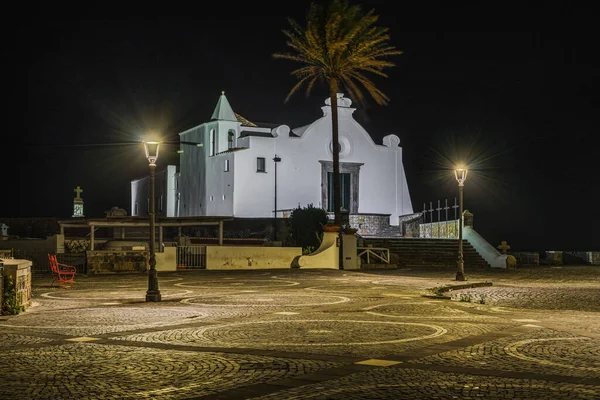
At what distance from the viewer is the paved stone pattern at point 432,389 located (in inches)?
281

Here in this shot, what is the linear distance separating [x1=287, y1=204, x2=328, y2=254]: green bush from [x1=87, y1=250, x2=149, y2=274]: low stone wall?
1351 centimetres

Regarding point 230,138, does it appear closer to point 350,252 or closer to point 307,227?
point 307,227

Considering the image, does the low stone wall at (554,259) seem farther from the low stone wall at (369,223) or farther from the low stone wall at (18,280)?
the low stone wall at (18,280)

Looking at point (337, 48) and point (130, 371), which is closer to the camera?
point (130, 371)

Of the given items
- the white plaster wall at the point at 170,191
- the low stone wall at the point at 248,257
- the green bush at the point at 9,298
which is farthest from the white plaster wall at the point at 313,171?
the green bush at the point at 9,298

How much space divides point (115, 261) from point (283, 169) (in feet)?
73.4

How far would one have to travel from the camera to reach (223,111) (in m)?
56.5

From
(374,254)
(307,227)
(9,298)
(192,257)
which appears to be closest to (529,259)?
(374,254)

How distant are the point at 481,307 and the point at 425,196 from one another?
148 ft

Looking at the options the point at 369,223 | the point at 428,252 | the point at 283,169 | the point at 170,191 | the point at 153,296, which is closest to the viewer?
the point at 153,296

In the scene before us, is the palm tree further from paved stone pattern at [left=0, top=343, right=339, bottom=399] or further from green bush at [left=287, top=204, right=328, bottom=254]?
paved stone pattern at [left=0, top=343, right=339, bottom=399]

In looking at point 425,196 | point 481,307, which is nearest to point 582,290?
point 481,307

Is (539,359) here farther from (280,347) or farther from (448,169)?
(448,169)

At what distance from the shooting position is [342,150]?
5666cm
